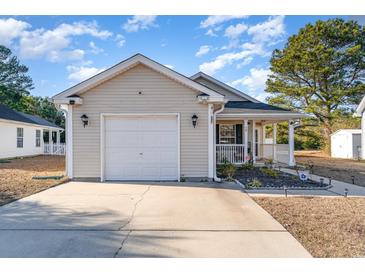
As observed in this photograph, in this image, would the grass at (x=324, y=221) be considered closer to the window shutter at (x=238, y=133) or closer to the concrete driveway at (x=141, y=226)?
the concrete driveway at (x=141, y=226)

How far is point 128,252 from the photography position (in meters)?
3.62

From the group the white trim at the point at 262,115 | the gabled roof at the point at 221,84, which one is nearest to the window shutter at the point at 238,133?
the white trim at the point at 262,115

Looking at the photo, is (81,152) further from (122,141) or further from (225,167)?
(225,167)

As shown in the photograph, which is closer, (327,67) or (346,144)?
(346,144)

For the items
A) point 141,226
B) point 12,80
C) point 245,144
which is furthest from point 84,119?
point 12,80

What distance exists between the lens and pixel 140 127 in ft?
31.9

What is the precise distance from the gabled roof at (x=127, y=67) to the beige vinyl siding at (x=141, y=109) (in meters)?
0.23

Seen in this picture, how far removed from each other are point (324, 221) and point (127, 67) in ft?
25.2

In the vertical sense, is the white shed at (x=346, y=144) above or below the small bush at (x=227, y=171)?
above

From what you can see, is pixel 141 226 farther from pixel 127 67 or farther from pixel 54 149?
pixel 54 149

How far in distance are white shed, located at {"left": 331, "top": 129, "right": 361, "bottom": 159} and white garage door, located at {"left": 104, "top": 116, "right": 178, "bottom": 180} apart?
1803 cm

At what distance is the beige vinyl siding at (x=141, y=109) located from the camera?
9539 millimetres

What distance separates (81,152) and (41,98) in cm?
3546
